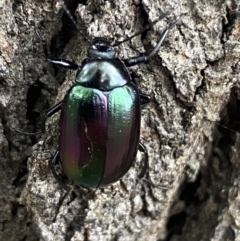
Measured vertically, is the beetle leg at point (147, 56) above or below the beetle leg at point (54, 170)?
above

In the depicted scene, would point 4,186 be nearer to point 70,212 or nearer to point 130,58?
point 70,212

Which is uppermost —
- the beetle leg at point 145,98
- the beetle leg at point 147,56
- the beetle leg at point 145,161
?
the beetle leg at point 147,56

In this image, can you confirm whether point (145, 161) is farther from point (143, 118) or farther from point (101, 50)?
point (101, 50)

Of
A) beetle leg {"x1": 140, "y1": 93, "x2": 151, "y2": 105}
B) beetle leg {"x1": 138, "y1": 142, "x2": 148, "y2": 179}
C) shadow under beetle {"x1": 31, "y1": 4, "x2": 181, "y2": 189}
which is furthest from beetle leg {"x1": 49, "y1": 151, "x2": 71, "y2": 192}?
beetle leg {"x1": 140, "y1": 93, "x2": 151, "y2": 105}

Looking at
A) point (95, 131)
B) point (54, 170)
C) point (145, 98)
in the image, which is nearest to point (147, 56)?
point (145, 98)

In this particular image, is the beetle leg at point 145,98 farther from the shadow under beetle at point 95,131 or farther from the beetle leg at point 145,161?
the beetle leg at point 145,161

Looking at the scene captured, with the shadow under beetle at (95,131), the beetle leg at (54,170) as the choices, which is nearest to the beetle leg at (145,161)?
the shadow under beetle at (95,131)
